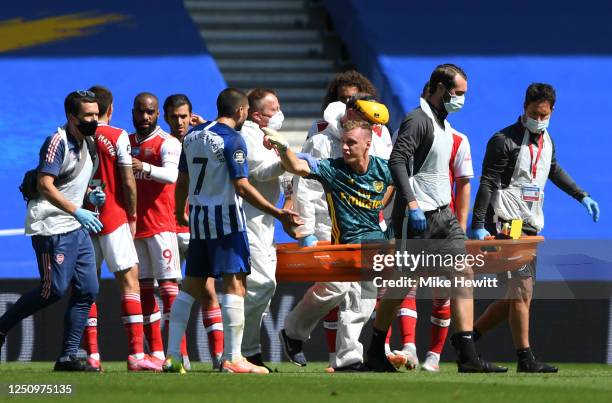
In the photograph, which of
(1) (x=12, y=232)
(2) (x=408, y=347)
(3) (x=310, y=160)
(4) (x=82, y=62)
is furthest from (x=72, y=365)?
(4) (x=82, y=62)

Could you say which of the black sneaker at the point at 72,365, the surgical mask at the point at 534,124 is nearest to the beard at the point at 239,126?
the black sneaker at the point at 72,365

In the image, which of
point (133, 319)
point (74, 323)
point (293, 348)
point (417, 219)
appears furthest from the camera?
point (293, 348)

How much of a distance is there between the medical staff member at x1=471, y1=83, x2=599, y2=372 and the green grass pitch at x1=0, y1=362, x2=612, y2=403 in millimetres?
637

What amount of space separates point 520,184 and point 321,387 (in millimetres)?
2584

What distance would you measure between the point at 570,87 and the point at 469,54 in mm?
1218

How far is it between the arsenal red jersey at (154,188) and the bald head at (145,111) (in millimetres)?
97

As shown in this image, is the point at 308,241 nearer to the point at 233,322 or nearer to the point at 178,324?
the point at 233,322

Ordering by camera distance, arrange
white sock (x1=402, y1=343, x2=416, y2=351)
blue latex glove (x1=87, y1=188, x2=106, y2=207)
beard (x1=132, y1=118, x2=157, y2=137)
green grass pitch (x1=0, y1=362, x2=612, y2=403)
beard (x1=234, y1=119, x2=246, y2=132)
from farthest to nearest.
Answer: white sock (x1=402, y1=343, x2=416, y2=351) < beard (x1=132, y1=118, x2=157, y2=137) < blue latex glove (x1=87, y1=188, x2=106, y2=207) < beard (x1=234, y1=119, x2=246, y2=132) < green grass pitch (x1=0, y1=362, x2=612, y2=403)

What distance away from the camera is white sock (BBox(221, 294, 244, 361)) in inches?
340

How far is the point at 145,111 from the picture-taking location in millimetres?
9984

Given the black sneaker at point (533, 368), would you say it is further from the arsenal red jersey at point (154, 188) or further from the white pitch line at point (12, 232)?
the white pitch line at point (12, 232)

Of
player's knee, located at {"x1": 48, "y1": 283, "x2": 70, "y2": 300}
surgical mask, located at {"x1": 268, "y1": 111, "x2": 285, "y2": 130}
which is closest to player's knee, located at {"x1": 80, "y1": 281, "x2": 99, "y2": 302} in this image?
player's knee, located at {"x1": 48, "y1": 283, "x2": 70, "y2": 300}

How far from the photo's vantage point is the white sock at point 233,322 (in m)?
8.64

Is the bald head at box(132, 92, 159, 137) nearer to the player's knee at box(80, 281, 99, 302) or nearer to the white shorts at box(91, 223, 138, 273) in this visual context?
the white shorts at box(91, 223, 138, 273)
